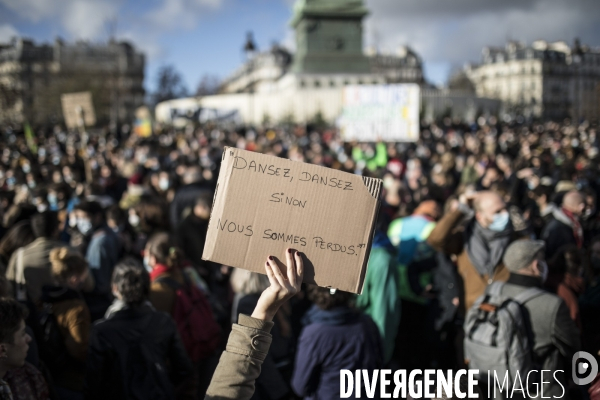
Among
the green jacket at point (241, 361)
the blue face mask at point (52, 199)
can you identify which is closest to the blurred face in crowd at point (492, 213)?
the green jacket at point (241, 361)

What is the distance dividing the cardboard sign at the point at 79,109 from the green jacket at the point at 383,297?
1008 centimetres

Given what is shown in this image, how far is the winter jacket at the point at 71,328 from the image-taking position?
3.29 metres

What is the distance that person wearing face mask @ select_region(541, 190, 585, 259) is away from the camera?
541cm

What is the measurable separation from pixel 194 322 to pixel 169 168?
8639 mm

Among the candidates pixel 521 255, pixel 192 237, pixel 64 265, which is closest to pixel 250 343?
pixel 521 255

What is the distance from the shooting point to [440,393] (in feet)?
7.53

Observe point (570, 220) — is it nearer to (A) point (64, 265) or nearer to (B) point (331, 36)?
(A) point (64, 265)

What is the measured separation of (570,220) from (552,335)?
290 centimetres

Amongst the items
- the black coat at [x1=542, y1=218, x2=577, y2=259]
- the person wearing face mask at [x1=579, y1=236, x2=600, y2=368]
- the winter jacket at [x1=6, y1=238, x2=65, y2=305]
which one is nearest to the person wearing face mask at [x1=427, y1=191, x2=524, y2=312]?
the person wearing face mask at [x1=579, y1=236, x2=600, y2=368]

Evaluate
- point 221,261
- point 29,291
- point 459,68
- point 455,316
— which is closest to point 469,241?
point 455,316

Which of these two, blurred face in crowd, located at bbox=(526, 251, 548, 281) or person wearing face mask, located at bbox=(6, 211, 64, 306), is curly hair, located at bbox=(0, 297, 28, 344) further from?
blurred face in crowd, located at bbox=(526, 251, 548, 281)

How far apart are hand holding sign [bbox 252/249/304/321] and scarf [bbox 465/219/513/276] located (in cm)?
245

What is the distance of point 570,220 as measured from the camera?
18.5 feet

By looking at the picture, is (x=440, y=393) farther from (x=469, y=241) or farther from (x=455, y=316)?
(x=455, y=316)
